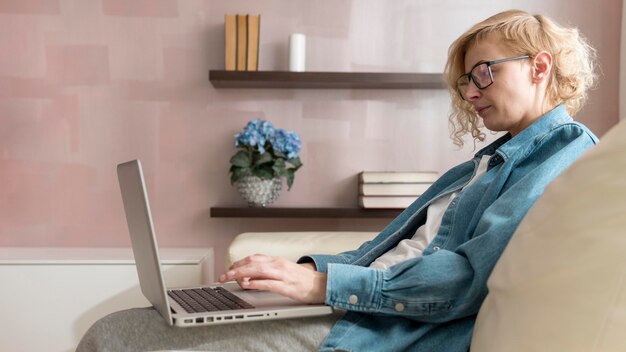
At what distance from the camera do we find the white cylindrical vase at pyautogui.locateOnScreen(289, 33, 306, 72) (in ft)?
9.29

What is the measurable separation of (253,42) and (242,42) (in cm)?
4

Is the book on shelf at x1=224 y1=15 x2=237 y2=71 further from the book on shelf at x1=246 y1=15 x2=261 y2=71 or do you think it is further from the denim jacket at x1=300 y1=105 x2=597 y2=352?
the denim jacket at x1=300 y1=105 x2=597 y2=352

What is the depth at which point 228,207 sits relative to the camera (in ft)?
9.33

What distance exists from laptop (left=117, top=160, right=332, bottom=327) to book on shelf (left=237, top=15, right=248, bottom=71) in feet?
5.04

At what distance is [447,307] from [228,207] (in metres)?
1.83

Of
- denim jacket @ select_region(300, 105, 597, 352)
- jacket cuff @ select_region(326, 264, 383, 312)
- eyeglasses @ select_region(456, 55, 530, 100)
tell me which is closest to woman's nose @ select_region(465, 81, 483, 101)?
eyeglasses @ select_region(456, 55, 530, 100)

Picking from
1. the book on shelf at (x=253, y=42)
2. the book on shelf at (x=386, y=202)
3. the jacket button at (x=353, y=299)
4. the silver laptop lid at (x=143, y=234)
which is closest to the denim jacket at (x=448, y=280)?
the jacket button at (x=353, y=299)

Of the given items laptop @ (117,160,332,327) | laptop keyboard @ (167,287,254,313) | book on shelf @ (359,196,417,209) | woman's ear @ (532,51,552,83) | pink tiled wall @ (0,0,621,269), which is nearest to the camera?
laptop @ (117,160,332,327)

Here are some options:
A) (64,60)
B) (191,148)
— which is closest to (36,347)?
(191,148)

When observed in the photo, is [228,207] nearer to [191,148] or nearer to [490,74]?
[191,148]

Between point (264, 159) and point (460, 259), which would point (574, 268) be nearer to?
point (460, 259)

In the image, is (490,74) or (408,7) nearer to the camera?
(490,74)

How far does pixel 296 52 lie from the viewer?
9.32 ft

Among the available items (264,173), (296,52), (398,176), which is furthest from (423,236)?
(296,52)
